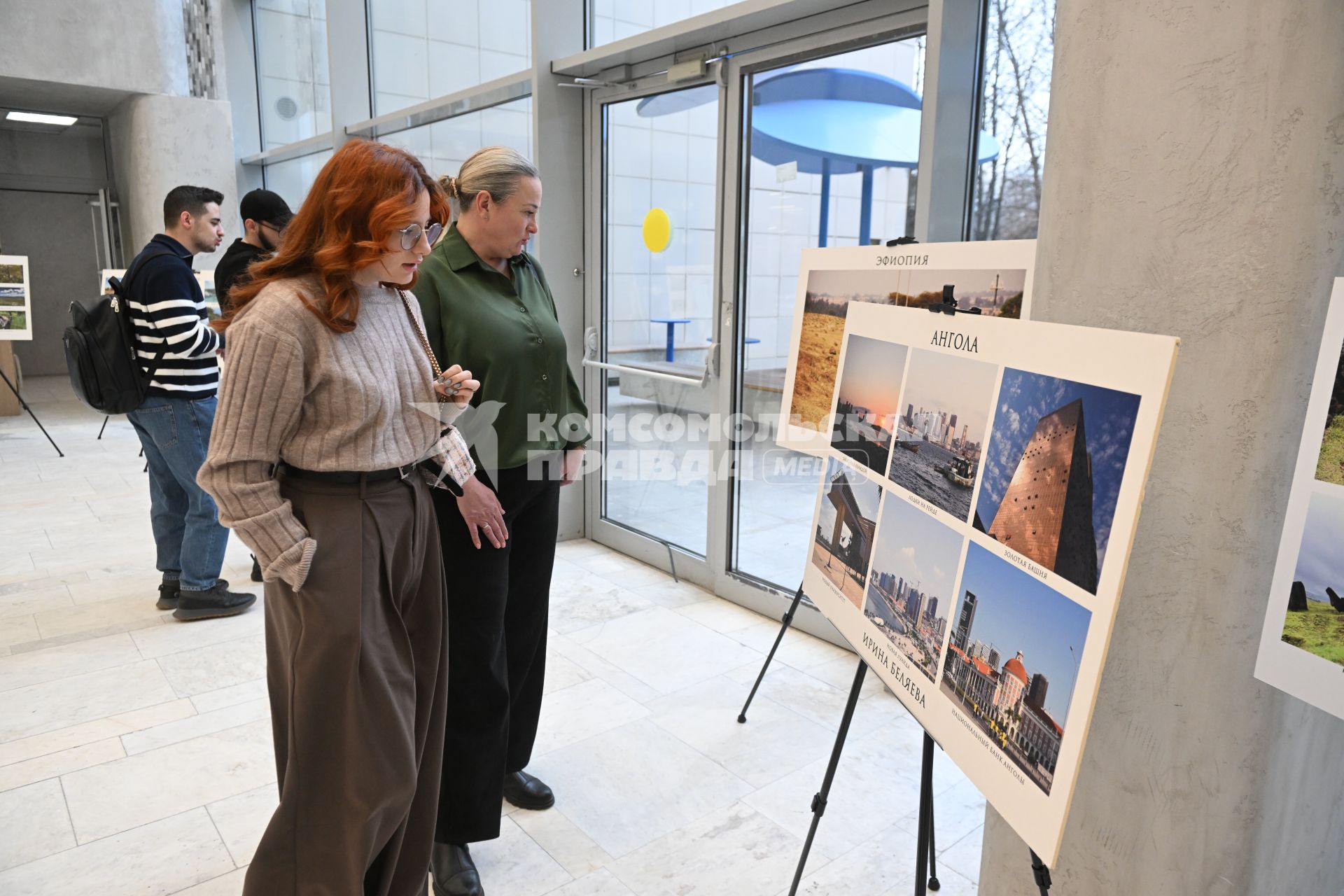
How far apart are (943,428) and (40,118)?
11.6 m

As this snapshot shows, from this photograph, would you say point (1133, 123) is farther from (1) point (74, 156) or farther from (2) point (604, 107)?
(1) point (74, 156)

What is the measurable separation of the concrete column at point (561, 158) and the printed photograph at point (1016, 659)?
128 inches

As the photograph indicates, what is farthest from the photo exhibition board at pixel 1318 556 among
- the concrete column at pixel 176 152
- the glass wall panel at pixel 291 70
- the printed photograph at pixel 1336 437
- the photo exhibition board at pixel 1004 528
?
the concrete column at pixel 176 152

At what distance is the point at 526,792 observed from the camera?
93.6 inches

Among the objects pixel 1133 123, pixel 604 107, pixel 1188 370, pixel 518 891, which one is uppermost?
pixel 604 107

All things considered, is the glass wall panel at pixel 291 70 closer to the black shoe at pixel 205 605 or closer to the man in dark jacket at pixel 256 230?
the man in dark jacket at pixel 256 230

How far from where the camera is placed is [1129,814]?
1.47 meters

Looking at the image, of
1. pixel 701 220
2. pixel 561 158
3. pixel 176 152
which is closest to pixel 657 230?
pixel 701 220

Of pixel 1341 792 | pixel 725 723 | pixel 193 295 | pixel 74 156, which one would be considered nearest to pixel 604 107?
pixel 193 295

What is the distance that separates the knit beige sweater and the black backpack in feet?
7.57

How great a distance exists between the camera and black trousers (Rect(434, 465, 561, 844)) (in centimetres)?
199

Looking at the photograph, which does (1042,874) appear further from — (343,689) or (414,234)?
(414,234)

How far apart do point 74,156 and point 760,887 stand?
42.6ft

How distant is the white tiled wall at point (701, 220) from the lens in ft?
10.1
